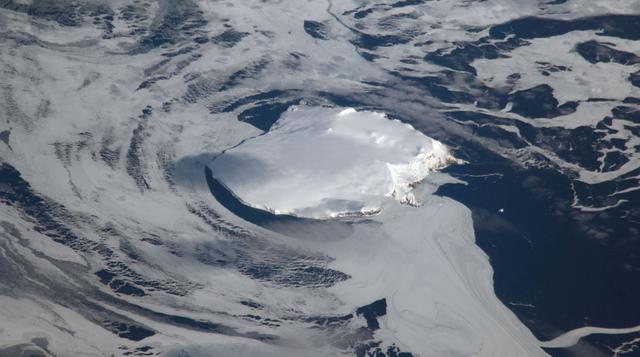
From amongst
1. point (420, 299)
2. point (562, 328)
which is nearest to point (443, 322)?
point (420, 299)

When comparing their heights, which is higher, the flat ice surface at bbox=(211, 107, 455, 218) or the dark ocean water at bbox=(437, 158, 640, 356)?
the flat ice surface at bbox=(211, 107, 455, 218)

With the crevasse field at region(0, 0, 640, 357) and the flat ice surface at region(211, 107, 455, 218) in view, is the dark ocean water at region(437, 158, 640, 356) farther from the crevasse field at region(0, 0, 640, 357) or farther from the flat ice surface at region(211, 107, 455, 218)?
the flat ice surface at region(211, 107, 455, 218)

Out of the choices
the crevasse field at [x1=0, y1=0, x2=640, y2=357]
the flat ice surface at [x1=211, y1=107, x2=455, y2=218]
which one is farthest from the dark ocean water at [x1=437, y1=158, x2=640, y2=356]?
the flat ice surface at [x1=211, y1=107, x2=455, y2=218]

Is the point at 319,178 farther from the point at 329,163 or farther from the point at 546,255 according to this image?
the point at 546,255

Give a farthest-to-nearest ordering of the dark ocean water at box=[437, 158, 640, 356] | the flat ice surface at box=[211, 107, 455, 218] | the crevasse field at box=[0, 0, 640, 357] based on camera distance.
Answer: the flat ice surface at box=[211, 107, 455, 218] → the dark ocean water at box=[437, 158, 640, 356] → the crevasse field at box=[0, 0, 640, 357]

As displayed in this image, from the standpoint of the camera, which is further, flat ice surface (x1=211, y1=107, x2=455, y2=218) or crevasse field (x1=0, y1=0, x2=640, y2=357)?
flat ice surface (x1=211, y1=107, x2=455, y2=218)

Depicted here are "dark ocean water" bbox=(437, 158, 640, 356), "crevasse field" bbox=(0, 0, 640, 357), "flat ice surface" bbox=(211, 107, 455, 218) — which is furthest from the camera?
"flat ice surface" bbox=(211, 107, 455, 218)
